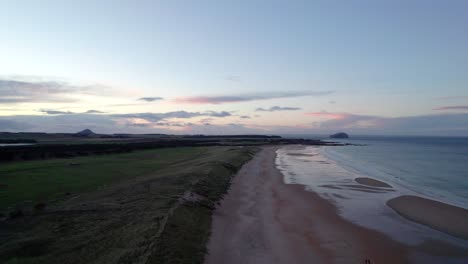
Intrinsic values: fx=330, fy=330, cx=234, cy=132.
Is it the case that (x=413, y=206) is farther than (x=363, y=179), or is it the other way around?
(x=363, y=179)

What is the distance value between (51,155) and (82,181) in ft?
94.9

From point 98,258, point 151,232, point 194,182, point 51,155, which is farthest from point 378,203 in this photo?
point 51,155

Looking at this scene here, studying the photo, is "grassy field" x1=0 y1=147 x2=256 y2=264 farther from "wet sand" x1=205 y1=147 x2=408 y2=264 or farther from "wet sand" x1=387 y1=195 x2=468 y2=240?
"wet sand" x1=387 y1=195 x2=468 y2=240

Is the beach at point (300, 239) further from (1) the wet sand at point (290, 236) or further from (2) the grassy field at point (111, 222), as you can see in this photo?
(2) the grassy field at point (111, 222)

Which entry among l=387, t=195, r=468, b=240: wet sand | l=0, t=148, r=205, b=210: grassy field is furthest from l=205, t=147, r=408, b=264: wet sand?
l=0, t=148, r=205, b=210: grassy field

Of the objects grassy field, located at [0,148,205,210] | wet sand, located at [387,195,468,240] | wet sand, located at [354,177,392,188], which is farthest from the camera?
wet sand, located at [354,177,392,188]

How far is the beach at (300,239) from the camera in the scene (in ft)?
39.8

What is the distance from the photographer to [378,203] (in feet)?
72.8

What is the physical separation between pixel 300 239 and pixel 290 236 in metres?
0.54

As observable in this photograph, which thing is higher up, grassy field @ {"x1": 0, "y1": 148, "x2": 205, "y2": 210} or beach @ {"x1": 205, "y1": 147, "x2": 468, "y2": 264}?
grassy field @ {"x1": 0, "y1": 148, "x2": 205, "y2": 210}

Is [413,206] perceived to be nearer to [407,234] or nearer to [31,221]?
[407,234]

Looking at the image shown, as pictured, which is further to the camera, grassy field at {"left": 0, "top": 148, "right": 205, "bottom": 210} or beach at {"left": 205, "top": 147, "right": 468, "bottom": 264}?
grassy field at {"left": 0, "top": 148, "right": 205, "bottom": 210}

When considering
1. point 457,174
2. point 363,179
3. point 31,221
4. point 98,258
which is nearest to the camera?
point 98,258

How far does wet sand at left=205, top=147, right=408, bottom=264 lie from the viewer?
12156 mm
